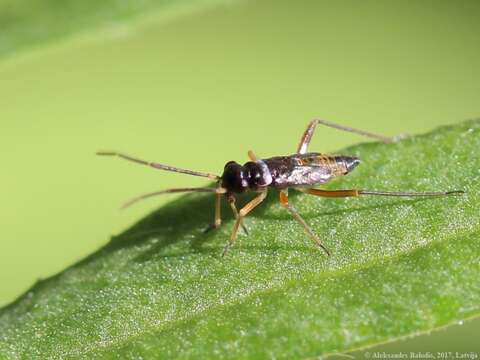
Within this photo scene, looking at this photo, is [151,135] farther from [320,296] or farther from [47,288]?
[320,296]

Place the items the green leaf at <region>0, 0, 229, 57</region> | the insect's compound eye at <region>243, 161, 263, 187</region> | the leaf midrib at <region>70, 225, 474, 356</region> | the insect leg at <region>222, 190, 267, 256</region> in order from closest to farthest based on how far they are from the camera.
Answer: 1. the leaf midrib at <region>70, 225, 474, 356</region>
2. the insect leg at <region>222, 190, 267, 256</region>
3. the insect's compound eye at <region>243, 161, 263, 187</region>
4. the green leaf at <region>0, 0, 229, 57</region>

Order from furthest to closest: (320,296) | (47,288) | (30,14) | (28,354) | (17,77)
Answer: (17,77), (30,14), (47,288), (28,354), (320,296)

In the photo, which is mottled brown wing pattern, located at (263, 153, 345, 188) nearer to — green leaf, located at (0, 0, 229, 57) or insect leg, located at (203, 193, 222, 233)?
insect leg, located at (203, 193, 222, 233)

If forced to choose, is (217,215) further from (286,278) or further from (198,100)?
(198,100)

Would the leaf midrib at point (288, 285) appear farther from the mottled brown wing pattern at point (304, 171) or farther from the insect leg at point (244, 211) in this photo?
the mottled brown wing pattern at point (304, 171)

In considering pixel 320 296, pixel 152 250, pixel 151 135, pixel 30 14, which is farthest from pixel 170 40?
pixel 320 296

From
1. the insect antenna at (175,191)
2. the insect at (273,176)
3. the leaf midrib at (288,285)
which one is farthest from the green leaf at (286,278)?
the insect antenna at (175,191)

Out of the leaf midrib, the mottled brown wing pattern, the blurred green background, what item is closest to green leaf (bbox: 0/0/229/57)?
the blurred green background
